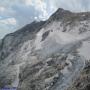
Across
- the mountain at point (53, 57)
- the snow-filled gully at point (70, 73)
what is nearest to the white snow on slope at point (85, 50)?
the mountain at point (53, 57)

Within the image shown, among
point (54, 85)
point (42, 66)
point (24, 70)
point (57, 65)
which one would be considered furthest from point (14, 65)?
point (54, 85)

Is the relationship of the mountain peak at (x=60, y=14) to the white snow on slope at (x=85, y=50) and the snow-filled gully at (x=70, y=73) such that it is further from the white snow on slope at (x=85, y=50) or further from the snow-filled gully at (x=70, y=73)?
the snow-filled gully at (x=70, y=73)

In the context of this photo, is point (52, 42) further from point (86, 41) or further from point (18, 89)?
point (18, 89)

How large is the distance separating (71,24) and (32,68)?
1814cm

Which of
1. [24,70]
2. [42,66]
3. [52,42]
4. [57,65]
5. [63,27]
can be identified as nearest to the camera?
[57,65]

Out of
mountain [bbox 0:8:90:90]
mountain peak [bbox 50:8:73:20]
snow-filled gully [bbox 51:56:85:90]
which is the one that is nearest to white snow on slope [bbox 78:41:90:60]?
mountain [bbox 0:8:90:90]

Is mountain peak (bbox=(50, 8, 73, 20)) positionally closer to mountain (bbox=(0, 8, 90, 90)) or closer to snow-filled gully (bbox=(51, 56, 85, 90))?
mountain (bbox=(0, 8, 90, 90))

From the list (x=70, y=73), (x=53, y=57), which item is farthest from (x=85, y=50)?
(x=70, y=73)

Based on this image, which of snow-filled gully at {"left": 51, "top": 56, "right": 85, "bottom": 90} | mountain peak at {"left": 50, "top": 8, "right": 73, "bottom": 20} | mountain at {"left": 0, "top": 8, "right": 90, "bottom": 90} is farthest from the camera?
mountain peak at {"left": 50, "top": 8, "right": 73, "bottom": 20}

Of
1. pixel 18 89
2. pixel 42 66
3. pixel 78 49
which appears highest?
pixel 78 49

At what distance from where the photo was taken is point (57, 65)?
165 ft

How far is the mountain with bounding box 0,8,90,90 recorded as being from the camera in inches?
1742

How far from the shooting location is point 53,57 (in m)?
55.0

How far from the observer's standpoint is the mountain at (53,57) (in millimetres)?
44250
